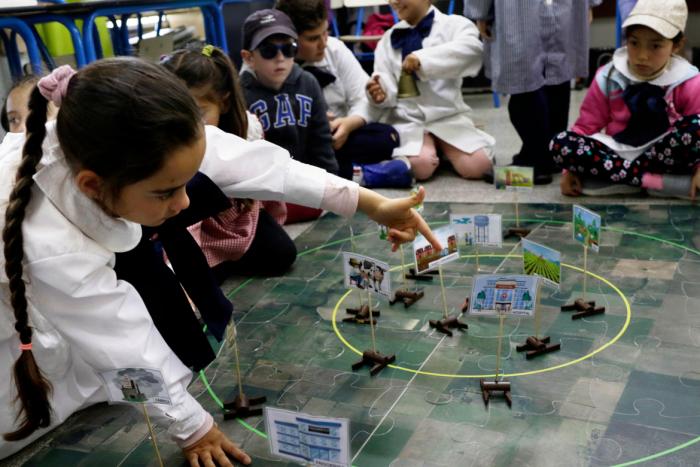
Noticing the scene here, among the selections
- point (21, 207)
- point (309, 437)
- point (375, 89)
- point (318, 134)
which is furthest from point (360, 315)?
point (375, 89)

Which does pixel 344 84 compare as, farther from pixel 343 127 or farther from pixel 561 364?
pixel 561 364

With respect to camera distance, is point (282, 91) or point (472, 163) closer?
point (282, 91)

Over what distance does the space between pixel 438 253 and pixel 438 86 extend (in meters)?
1.39

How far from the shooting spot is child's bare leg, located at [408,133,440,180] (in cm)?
291

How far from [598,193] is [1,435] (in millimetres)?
1937

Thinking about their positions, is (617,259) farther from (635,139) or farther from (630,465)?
(630,465)

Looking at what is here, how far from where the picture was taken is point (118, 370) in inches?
43.7

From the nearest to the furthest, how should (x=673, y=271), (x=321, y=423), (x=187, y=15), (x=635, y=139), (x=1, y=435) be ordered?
1. (x=321, y=423)
2. (x=1, y=435)
3. (x=673, y=271)
4. (x=635, y=139)
5. (x=187, y=15)

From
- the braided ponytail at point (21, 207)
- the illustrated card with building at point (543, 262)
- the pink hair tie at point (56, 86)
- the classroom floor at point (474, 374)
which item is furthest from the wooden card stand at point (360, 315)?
the pink hair tie at point (56, 86)

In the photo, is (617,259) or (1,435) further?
(617,259)

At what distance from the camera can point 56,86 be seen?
41.9 inches

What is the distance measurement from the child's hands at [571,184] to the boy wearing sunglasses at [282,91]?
81 cm

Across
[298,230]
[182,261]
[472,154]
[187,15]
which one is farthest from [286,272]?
[187,15]

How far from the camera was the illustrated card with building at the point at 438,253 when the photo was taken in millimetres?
1713
